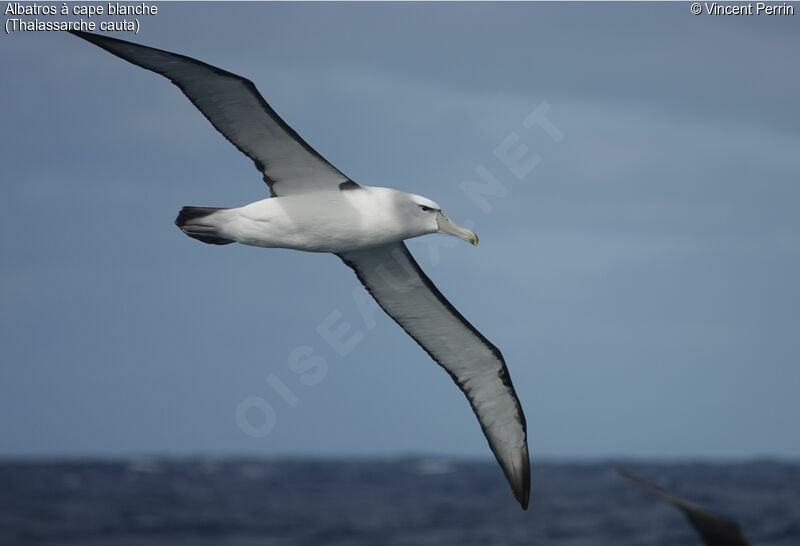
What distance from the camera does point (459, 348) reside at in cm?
1053

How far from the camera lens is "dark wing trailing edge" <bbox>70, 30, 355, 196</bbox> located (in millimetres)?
8062

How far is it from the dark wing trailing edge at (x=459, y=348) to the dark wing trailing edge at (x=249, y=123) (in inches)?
51.6

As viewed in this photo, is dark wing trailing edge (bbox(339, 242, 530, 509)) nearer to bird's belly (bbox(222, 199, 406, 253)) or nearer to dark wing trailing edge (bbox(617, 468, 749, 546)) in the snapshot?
bird's belly (bbox(222, 199, 406, 253))

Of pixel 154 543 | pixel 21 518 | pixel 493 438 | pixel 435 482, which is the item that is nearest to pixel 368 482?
pixel 435 482

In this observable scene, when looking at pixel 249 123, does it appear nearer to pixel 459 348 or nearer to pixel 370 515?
pixel 459 348

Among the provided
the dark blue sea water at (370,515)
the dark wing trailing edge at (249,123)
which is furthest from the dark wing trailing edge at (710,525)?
the dark blue sea water at (370,515)

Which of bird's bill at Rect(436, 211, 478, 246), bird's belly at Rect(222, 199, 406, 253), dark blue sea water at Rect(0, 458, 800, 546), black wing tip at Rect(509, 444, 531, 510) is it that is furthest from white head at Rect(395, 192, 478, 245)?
dark blue sea water at Rect(0, 458, 800, 546)

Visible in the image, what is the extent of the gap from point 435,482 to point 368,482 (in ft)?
16.6

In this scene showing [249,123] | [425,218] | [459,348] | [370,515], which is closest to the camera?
[249,123]

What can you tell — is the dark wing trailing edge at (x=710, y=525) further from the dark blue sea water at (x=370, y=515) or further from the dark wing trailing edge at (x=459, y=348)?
the dark blue sea water at (x=370, y=515)

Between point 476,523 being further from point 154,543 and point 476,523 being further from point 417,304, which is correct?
point 417,304

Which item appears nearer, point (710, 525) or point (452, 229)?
point (710, 525)

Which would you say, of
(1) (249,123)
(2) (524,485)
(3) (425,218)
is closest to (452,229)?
(3) (425,218)

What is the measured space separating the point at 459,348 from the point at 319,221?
8.77 feet
